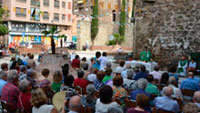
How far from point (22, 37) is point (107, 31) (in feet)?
47.6

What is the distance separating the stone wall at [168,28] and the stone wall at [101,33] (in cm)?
1874

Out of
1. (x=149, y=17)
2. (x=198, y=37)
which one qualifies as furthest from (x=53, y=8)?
(x=198, y=37)

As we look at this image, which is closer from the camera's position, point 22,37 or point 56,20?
point 22,37

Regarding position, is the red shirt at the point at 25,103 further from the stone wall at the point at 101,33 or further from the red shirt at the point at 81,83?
the stone wall at the point at 101,33

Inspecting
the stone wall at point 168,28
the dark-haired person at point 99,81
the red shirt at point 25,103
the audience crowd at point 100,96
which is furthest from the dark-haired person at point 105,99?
the stone wall at point 168,28

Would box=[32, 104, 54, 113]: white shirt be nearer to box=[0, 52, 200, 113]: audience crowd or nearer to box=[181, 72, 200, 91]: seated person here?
box=[0, 52, 200, 113]: audience crowd

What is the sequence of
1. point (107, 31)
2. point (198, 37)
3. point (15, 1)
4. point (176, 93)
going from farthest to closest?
point (107, 31), point (15, 1), point (198, 37), point (176, 93)

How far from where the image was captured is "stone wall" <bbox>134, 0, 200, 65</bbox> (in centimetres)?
1014

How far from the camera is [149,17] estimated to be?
37.5ft

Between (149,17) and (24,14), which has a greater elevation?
(24,14)

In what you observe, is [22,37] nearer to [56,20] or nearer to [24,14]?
[24,14]

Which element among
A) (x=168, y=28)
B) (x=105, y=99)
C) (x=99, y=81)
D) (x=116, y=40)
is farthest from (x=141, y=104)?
(x=116, y=40)

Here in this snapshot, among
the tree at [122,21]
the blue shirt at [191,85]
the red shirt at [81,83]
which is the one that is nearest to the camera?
the red shirt at [81,83]

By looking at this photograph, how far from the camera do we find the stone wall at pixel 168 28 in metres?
10.1
